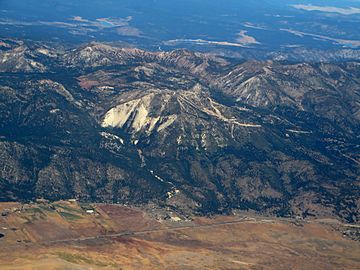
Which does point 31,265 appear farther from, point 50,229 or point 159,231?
point 159,231

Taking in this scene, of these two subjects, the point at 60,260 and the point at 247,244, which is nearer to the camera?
the point at 60,260

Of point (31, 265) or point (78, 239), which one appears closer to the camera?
point (31, 265)

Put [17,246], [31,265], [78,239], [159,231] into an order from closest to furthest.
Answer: [31,265], [17,246], [78,239], [159,231]

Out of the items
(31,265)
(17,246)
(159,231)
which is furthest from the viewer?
(159,231)

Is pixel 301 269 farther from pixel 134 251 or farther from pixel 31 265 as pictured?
pixel 31 265

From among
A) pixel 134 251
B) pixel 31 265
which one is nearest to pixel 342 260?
pixel 134 251

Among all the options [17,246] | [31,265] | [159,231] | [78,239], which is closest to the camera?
[31,265]

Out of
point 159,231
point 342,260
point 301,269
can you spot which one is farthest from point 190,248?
point 342,260
